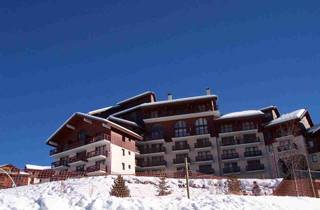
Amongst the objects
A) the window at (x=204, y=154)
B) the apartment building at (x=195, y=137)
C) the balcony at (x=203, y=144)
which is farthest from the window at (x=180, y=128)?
the window at (x=204, y=154)

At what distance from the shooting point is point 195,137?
5522 centimetres

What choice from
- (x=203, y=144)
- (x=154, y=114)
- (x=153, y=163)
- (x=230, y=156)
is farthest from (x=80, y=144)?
(x=230, y=156)

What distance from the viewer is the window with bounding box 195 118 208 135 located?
55.6 meters

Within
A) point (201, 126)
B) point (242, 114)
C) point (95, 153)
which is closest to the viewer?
point (95, 153)

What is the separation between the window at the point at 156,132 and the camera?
183 feet

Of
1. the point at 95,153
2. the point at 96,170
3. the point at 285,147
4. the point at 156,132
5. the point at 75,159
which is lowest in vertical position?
the point at 96,170

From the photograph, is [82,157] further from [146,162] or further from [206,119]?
[206,119]

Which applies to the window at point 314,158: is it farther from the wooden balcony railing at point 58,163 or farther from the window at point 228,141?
the wooden balcony railing at point 58,163

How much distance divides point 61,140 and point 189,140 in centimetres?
1926

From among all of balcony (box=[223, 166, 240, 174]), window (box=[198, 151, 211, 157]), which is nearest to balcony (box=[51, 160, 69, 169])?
window (box=[198, 151, 211, 157])

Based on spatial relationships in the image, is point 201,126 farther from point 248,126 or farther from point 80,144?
point 80,144

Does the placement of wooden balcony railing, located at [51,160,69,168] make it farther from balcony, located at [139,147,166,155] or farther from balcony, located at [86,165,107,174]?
balcony, located at [139,147,166,155]

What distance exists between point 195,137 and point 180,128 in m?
2.86

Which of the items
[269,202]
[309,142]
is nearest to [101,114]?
[309,142]
